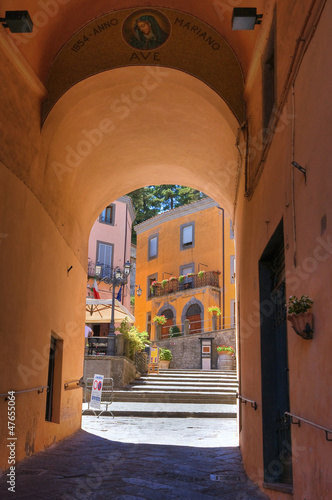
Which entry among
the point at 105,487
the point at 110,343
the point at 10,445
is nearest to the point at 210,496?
the point at 105,487

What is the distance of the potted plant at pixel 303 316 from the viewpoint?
11.0 ft

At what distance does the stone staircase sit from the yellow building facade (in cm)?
1039

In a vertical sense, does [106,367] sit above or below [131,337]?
below

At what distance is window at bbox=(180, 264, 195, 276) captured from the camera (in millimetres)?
33938

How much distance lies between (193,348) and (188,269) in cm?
937

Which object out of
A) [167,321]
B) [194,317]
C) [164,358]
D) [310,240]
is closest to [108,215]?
[167,321]

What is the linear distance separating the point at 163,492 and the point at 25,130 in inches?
187

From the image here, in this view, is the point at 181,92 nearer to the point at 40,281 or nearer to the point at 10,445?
the point at 40,281

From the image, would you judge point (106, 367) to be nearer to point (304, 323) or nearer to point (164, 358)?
point (164, 358)

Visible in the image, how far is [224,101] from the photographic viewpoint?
7.75m

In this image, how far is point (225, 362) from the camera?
23875 mm

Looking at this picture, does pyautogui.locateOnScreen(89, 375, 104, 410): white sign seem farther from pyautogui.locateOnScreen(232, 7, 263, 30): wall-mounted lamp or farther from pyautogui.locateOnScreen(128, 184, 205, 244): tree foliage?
pyautogui.locateOnScreen(128, 184, 205, 244): tree foliage

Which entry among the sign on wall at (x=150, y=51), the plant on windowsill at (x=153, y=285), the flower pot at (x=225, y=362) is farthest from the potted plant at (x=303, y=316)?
the plant on windowsill at (x=153, y=285)

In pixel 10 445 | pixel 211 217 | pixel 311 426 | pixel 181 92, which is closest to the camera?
pixel 311 426
